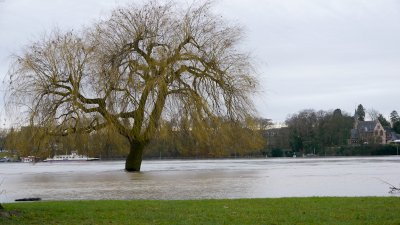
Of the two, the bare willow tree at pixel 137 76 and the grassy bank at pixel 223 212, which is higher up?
the bare willow tree at pixel 137 76

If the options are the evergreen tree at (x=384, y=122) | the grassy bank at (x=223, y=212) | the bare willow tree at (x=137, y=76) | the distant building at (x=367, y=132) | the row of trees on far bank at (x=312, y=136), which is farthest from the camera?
the evergreen tree at (x=384, y=122)

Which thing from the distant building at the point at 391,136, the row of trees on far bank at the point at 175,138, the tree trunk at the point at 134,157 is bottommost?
the tree trunk at the point at 134,157

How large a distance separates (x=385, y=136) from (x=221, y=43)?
9353 centimetres

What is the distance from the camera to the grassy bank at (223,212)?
8.82m

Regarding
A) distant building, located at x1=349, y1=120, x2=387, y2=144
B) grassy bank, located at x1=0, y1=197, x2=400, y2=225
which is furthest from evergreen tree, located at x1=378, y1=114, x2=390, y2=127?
grassy bank, located at x1=0, y1=197, x2=400, y2=225

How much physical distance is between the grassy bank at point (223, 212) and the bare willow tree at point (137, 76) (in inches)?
617

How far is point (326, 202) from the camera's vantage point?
1108 centimetres

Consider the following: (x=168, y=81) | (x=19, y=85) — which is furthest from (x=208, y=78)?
(x=19, y=85)

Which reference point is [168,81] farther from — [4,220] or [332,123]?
[332,123]

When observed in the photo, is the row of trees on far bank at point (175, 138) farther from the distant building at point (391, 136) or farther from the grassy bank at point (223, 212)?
the distant building at point (391, 136)

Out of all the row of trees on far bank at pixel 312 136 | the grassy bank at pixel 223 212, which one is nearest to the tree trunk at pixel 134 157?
the grassy bank at pixel 223 212

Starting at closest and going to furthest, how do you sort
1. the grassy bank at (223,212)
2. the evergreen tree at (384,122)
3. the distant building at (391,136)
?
1. the grassy bank at (223,212)
2. the distant building at (391,136)
3. the evergreen tree at (384,122)

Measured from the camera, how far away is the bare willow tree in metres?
27.4

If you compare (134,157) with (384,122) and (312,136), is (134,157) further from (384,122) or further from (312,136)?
(384,122)
